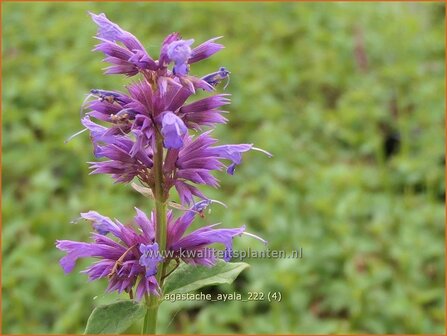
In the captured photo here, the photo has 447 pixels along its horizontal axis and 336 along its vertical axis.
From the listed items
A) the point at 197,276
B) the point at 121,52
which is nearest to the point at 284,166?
the point at 197,276

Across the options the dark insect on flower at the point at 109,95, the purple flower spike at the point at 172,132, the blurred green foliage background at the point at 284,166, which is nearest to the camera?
the purple flower spike at the point at 172,132

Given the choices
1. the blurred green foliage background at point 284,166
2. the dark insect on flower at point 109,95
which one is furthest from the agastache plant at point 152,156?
the blurred green foliage background at point 284,166

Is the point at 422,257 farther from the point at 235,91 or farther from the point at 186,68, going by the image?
Result: the point at 186,68

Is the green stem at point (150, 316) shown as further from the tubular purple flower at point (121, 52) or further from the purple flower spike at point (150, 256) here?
the tubular purple flower at point (121, 52)

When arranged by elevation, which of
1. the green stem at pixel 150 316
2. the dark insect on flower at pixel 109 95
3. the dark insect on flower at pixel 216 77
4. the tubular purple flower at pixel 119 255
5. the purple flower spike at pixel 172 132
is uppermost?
the dark insect on flower at pixel 216 77

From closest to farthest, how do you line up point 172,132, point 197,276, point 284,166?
point 172,132, point 197,276, point 284,166

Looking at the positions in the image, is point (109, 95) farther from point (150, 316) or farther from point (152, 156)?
point (150, 316)

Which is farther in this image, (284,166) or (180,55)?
(284,166)
